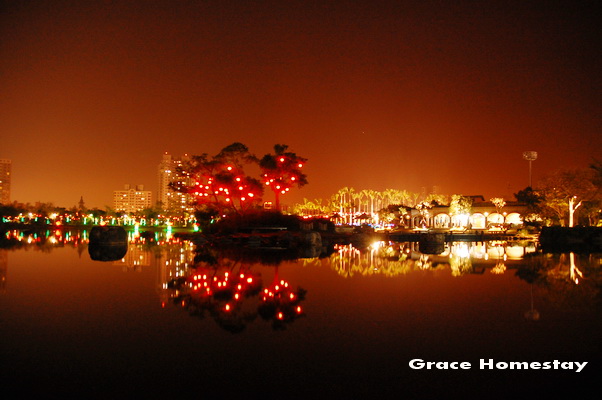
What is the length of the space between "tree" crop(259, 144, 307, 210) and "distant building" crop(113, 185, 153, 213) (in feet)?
512

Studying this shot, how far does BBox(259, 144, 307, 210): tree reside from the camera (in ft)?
114

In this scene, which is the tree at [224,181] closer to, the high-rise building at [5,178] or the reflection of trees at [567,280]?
the reflection of trees at [567,280]

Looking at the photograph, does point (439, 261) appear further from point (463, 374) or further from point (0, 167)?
point (0, 167)

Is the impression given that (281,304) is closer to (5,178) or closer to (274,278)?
(274,278)

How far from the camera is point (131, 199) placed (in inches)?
7185

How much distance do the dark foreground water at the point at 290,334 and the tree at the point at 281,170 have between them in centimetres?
2163

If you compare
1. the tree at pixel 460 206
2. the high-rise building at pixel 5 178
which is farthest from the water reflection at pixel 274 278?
the high-rise building at pixel 5 178

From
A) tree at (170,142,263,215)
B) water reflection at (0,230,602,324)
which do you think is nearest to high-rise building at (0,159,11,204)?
tree at (170,142,263,215)

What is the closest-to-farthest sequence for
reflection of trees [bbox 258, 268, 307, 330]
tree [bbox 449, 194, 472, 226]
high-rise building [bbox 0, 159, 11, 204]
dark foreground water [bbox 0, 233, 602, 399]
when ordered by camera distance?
dark foreground water [bbox 0, 233, 602, 399]
reflection of trees [bbox 258, 268, 307, 330]
tree [bbox 449, 194, 472, 226]
high-rise building [bbox 0, 159, 11, 204]

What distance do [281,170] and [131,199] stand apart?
6326 inches

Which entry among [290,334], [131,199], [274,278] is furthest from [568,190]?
[131,199]

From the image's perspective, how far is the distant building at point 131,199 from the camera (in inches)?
7141

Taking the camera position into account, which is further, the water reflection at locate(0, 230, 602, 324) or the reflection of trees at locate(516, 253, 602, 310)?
the reflection of trees at locate(516, 253, 602, 310)

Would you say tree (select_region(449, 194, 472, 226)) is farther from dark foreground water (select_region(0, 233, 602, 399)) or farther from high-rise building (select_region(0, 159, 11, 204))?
high-rise building (select_region(0, 159, 11, 204))
